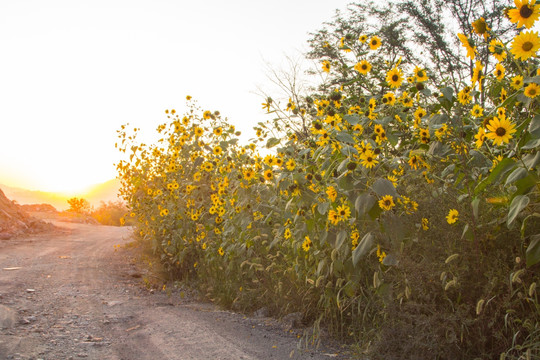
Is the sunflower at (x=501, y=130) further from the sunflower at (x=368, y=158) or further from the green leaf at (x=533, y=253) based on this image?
the sunflower at (x=368, y=158)

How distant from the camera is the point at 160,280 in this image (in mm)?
5910

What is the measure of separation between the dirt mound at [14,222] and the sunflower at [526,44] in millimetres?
9441

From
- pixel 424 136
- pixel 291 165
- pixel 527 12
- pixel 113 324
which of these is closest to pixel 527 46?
pixel 527 12

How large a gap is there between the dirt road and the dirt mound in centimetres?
374

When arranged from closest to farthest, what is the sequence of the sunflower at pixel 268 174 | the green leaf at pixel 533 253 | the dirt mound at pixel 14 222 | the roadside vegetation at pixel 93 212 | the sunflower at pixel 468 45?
the green leaf at pixel 533 253, the sunflower at pixel 468 45, the sunflower at pixel 268 174, the dirt mound at pixel 14 222, the roadside vegetation at pixel 93 212

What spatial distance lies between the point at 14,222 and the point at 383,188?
994 centimetres

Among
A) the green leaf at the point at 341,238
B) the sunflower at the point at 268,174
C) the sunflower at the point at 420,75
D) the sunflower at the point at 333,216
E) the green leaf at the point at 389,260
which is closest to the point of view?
the green leaf at the point at 389,260

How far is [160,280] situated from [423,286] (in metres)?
4.02

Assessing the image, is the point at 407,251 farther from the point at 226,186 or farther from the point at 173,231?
the point at 173,231

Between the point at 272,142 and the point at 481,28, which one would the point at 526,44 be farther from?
the point at 272,142

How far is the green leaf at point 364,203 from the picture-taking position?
246 centimetres

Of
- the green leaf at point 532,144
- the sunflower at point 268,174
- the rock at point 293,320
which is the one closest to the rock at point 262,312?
the rock at point 293,320

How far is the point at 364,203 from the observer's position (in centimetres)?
247

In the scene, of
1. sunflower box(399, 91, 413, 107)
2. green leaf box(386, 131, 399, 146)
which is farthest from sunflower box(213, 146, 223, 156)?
green leaf box(386, 131, 399, 146)
